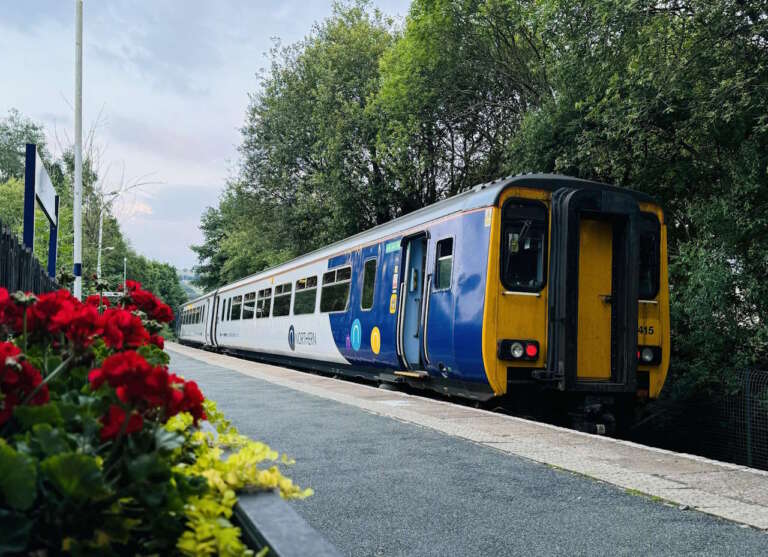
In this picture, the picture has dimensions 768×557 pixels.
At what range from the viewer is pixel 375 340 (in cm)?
1273

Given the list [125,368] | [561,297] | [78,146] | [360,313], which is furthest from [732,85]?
[78,146]

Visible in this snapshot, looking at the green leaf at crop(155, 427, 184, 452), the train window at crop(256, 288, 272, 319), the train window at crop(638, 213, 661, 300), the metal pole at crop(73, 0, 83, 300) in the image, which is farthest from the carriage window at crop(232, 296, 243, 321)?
the green leaf at crop(155, 427, 184, 452)

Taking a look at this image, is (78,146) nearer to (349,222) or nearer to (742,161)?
(349,222)

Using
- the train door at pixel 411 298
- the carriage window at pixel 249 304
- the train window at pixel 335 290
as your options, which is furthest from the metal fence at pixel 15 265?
the carriage window at pixel 249 304

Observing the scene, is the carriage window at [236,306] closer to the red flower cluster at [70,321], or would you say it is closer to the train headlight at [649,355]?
the train headlight at [649,355]

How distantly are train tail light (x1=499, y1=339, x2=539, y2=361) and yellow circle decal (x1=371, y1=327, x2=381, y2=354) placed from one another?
402 cm

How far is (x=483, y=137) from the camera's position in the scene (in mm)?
24312

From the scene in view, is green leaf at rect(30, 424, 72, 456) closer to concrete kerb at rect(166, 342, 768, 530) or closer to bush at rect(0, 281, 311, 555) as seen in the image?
bush at rect(0, 281, 311, 555)

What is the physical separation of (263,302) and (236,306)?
5158mm

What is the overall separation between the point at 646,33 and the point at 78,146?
14.2 metres

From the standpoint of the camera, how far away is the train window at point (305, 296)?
17.1 m

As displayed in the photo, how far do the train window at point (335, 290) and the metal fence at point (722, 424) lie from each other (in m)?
6.22

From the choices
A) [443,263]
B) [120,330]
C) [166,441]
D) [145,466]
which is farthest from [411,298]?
[145,466]

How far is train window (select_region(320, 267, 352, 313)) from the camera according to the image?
14.7m
